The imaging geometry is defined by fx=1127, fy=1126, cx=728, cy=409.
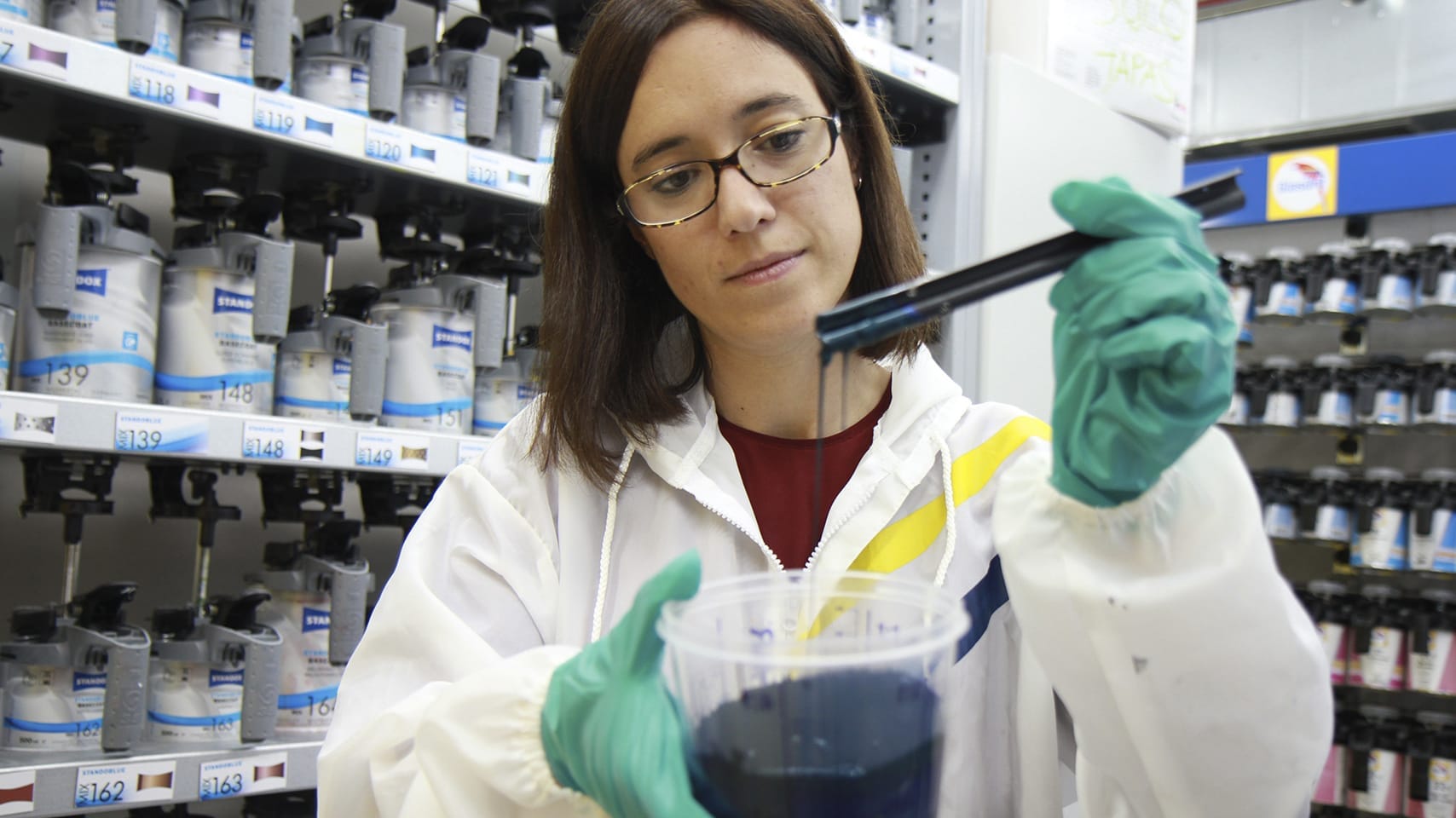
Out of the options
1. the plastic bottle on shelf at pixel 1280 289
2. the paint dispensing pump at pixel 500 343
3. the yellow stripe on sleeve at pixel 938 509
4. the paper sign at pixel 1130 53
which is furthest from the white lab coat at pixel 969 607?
the plastic bottle on shelf at pixel 1280 289

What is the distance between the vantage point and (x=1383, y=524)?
4.11 meters

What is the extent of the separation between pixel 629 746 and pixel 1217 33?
6.11 metres

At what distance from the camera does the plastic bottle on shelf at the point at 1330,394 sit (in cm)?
429

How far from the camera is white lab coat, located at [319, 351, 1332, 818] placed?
891mm

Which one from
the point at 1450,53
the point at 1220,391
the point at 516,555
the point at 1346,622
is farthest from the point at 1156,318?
the point at 1450,53

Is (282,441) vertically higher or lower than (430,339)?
lower

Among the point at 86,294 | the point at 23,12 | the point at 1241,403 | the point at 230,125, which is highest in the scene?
the point at 23,12

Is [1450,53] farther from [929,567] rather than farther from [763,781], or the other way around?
[763,781]

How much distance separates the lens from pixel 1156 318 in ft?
2.71

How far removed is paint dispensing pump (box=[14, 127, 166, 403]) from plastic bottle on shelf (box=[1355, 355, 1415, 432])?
13.3ft

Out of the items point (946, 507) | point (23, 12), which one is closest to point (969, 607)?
point (946, 507)

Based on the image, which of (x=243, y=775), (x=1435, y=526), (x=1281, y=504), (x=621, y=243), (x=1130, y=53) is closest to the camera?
(x=621, y=243)

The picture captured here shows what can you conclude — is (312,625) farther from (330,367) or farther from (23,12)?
(23,12)

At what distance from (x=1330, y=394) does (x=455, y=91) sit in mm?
3567
